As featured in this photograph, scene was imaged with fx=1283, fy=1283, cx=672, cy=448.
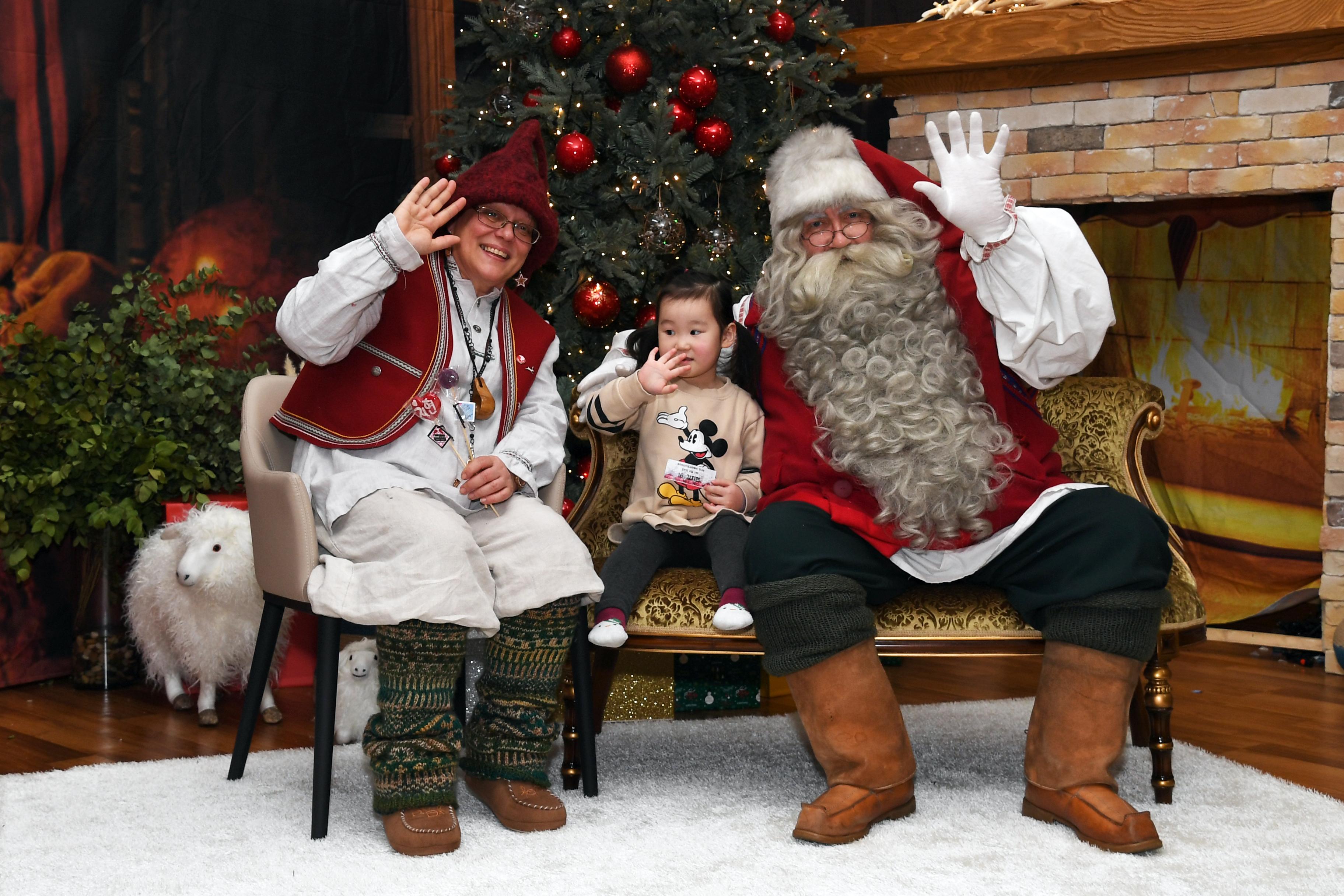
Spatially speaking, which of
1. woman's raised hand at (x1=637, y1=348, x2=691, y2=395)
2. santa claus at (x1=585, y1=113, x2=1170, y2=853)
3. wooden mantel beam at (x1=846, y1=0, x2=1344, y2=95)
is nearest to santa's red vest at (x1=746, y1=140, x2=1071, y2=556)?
santa claus at (x1=585, y1=113, x2=1170, y2=853)

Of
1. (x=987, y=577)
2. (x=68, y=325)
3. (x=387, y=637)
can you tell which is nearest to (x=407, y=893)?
(x=387, y=637)

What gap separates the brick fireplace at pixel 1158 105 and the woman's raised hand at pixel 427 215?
2.55 meters

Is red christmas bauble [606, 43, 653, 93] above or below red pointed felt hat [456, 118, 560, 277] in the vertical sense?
above

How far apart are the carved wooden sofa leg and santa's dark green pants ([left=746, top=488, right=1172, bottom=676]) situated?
22 centimetres

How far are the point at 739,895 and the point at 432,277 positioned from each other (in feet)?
4.56

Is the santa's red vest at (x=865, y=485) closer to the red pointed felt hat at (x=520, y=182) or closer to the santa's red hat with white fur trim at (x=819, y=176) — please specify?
the santa's red hat with white fur trim at (x=819, y=176)

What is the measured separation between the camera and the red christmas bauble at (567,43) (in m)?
3.83

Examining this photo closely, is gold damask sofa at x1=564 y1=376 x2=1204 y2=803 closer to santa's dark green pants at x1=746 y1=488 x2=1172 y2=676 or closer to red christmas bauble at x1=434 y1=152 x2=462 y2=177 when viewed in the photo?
santa's dark green pants at x1=746 y1=488 x2=1172 y2=676

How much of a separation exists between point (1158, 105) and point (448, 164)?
2.38 m

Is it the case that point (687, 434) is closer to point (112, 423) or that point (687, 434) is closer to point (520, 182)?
point (520, 182)

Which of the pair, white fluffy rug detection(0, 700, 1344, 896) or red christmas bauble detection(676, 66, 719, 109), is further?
red christmas bauble detection(676, 66, 719, 109)

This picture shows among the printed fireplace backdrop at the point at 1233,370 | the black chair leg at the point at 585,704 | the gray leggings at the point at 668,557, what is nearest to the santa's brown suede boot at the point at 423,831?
the black chair leg at the point at 585,704

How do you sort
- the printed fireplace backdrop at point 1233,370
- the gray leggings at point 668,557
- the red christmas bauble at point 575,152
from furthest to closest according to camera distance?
the printed fireplace backdrop at point 1233,370
the red christmas bauble at point 575,152
the gray leggings at point 668,557

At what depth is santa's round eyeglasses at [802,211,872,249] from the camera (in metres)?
2.83
